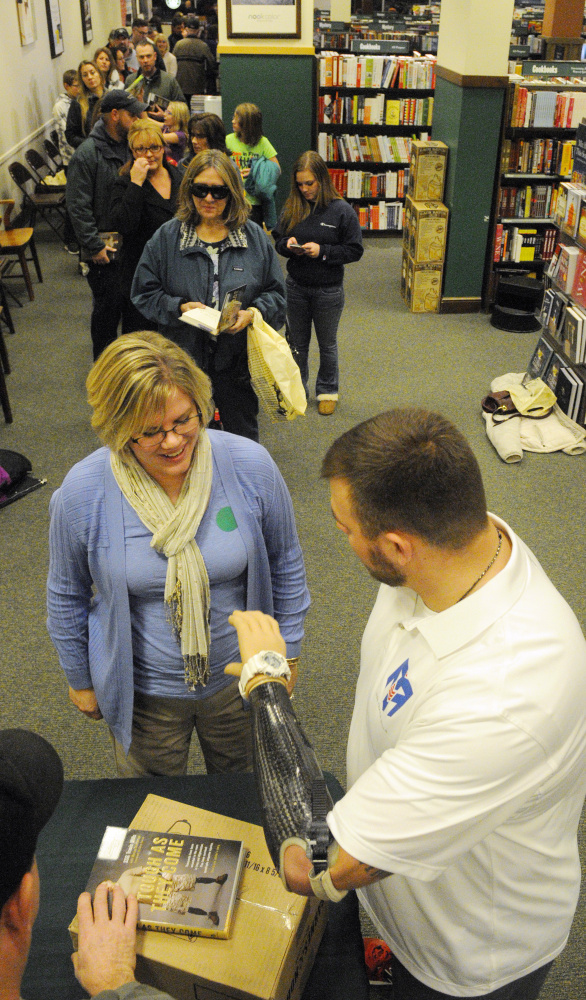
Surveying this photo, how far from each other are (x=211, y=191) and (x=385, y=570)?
2372 mm

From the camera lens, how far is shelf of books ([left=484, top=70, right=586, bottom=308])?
6180 millimetres

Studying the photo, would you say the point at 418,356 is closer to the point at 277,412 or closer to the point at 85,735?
the point at 277,412

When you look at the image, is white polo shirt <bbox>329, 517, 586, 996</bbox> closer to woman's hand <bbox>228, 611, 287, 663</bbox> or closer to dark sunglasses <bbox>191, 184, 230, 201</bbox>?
woman's hand <bbox>228, 611, 287, 663</bbox>

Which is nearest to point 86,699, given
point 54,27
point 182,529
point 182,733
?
point 182,733

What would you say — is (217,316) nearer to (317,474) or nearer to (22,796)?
(317,474)

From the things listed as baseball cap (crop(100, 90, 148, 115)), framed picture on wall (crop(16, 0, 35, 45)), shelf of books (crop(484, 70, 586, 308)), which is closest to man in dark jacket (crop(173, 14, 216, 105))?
framed picture on wall (crop(16, 0, 35, 45))

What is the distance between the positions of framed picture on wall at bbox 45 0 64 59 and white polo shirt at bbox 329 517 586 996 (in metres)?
11.7

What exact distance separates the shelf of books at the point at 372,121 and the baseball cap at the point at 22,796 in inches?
308

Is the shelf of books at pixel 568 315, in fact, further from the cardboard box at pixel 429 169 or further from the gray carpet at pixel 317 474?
the cardboard box at pixel 429 169

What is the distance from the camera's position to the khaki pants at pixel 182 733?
1.91 metres

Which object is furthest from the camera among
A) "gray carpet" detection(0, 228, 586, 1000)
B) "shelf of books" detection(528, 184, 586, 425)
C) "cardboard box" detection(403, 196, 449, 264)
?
"cardboard box" detection(403, 196, 449, 264)

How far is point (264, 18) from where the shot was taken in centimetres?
729

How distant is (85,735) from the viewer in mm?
2793

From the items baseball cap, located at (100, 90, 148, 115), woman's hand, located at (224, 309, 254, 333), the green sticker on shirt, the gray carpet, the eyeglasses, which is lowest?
the gray carpet
